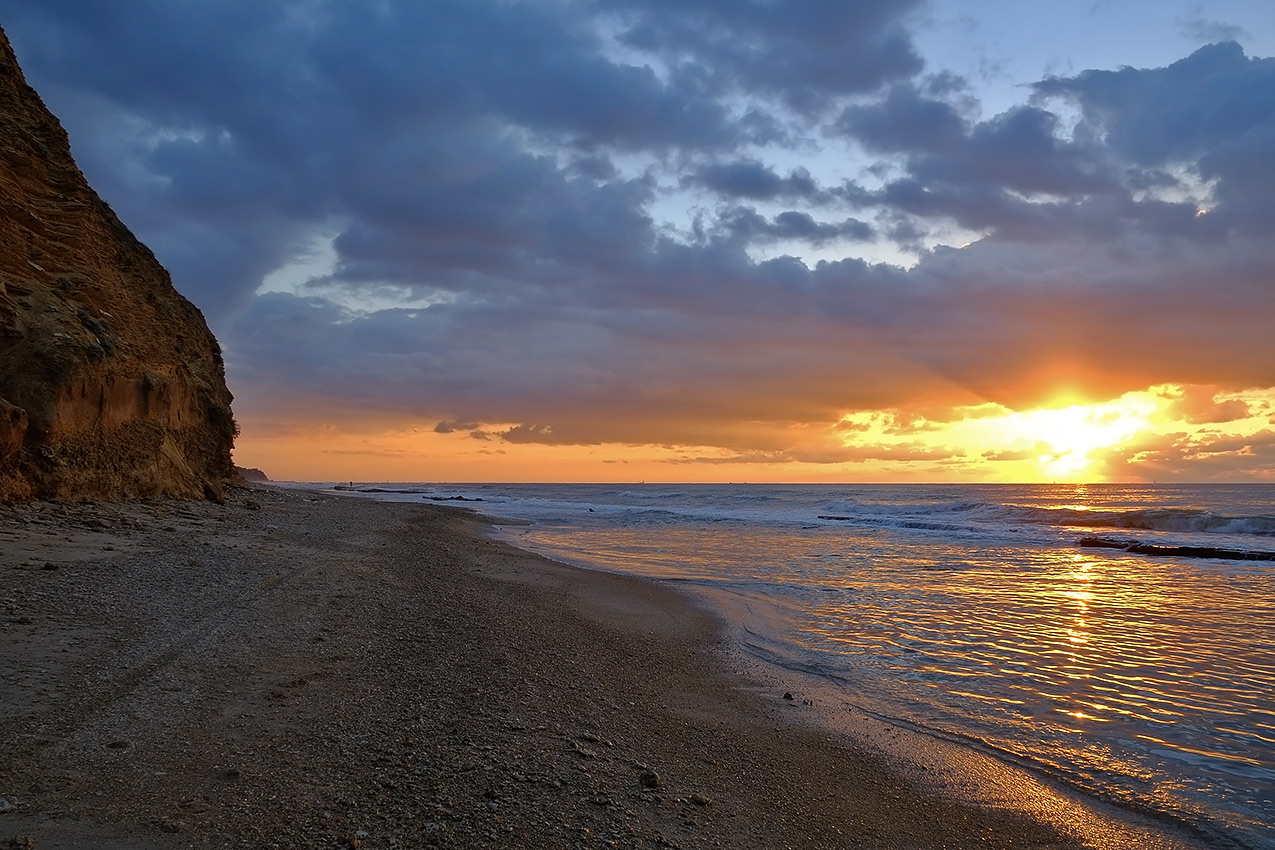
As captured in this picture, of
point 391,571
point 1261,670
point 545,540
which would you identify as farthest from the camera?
point 545,540

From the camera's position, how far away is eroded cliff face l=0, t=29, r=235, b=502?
40.9 feet

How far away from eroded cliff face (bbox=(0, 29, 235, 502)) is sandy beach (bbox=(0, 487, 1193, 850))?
373cm

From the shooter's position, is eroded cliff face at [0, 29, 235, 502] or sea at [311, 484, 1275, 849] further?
eroded cliff face at [0, 29, 235, 502]

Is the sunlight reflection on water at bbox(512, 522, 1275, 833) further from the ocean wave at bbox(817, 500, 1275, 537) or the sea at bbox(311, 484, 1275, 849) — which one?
the ocean wave at bbox(817, 500, 1275, 537)

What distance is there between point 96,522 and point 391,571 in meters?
4.84

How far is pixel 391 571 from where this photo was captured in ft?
43.1

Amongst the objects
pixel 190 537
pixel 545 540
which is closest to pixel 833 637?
pixel 190 537

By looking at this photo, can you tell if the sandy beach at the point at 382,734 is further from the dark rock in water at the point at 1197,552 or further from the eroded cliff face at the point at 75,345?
the dark rock in water at the point at 1197,552

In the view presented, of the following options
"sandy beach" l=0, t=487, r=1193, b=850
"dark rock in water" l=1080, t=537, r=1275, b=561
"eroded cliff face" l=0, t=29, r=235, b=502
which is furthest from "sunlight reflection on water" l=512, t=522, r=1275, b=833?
"eroded cliff face" l=0, t=29, r=235, b=502

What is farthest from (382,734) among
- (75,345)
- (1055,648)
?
(75,345)

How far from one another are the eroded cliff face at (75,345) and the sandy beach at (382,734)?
3.73m

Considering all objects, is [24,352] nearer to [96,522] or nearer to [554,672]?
[96,522]

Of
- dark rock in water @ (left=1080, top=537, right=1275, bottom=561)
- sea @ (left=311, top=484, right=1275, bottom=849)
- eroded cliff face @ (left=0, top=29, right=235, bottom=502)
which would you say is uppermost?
eroded cliff face @ (left=0, top=29, right=235, bottom=502)

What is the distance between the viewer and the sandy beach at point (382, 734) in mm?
3879
